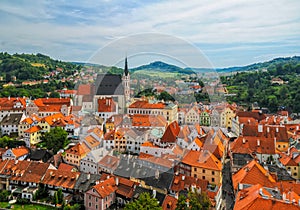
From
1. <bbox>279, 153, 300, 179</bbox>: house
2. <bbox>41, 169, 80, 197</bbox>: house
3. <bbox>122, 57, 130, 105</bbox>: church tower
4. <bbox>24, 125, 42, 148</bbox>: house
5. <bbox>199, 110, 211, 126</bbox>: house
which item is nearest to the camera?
<bbox>122, 57, 130, 105</bbox>: church tower

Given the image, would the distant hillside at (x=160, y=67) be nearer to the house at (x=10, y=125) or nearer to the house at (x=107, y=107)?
the house at (x=107, y=107)

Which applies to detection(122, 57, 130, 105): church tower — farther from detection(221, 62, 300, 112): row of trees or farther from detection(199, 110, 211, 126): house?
detection(221, 62, 300, 112): row of trees

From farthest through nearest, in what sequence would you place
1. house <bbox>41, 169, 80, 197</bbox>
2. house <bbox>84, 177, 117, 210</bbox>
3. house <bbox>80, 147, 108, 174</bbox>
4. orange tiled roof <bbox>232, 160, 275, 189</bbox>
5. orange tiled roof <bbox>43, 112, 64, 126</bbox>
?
orange tiled roof <bbox>43, 112, 64, 126</bbox> → house <bbox>80, 147, 108, 174</bbox> → house <bbox>41, 169, 80, 197</bbox> → house <bbox>84, 177, 117, 210</bbox> → orange tiled roof <bbox>232, 160, 275, 189</bbox>

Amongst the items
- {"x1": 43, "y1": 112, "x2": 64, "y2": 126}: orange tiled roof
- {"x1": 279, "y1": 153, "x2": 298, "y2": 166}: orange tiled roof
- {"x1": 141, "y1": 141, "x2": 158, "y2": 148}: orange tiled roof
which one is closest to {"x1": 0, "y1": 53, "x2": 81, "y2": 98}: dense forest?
{"x1": 43, "y1": 112, "x2": 64, "y2": 126}: orange tiled roof

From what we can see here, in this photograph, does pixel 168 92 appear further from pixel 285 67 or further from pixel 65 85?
pixel 285 67

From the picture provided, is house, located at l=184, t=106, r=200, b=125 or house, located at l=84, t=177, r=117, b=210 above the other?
house, located at l=184, t=106, r=200, b=125
